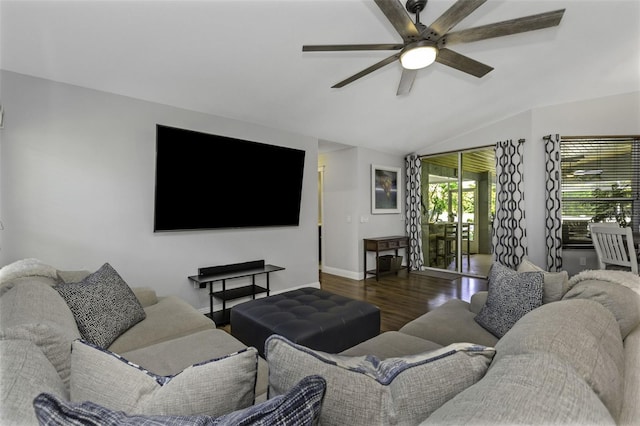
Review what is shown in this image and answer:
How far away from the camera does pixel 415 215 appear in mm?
5777

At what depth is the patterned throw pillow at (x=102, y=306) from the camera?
5.32 feet

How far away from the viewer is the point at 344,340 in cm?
208

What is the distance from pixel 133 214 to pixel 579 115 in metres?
6.23

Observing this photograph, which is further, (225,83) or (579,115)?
(579,115)

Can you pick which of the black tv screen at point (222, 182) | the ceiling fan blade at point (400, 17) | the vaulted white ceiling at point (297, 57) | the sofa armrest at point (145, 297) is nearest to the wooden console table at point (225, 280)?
the black tv screen at point (222, 182)

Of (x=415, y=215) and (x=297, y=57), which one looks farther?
(x=415, y=215)

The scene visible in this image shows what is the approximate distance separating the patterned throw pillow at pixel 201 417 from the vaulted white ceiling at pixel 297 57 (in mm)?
2342

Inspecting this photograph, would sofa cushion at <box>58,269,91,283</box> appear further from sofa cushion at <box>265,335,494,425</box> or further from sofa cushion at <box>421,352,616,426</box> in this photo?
sofa cushion at <box>421,352,616,426</box>

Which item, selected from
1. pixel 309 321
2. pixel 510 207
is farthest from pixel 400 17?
pixel 510 207

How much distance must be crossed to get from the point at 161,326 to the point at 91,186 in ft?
5.31

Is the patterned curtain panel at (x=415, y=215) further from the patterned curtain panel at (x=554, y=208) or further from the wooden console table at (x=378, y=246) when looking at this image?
the patterned curtain panel at (x=554, y=208)

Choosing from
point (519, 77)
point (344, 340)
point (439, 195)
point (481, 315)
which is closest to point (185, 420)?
point (344, 340)

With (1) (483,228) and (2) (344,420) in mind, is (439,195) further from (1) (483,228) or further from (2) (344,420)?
(2) (344,420)

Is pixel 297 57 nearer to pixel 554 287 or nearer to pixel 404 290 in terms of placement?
pixel 554 287
